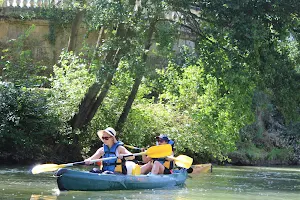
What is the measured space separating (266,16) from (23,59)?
9.20 meters

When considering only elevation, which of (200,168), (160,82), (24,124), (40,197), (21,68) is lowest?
(200,168)

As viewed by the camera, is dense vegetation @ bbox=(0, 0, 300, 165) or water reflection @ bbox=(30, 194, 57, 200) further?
dense vegetation @ bbox=(0, 0, 300, 165)

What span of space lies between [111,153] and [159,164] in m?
2.16

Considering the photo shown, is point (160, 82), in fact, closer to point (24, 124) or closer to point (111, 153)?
point (24, 124)

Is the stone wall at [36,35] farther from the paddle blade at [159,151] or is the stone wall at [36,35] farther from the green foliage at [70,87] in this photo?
the paddle blade at [159,151]

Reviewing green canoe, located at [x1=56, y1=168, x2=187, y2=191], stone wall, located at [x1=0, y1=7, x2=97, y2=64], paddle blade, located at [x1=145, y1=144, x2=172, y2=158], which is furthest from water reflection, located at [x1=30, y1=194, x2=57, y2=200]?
stone wall, located at [x1=0, y1=7, x2=97, y2=64]

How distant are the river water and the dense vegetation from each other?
2055 mm

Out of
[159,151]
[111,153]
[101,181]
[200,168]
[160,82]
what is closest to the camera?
[101,181]

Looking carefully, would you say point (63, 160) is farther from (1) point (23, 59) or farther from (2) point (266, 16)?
(2) point (266, 16)

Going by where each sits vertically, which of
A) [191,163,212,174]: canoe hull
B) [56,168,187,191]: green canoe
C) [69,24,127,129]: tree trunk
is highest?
[69,24,127,129]: tree trunk

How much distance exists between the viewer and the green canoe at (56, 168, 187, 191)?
13883mm

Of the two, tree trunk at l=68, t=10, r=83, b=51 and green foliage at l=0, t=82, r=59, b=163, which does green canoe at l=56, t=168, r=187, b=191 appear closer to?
green foliage at l=0, t=82, r=59, b=163

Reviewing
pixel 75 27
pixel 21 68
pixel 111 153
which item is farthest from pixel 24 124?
pixel 111 153

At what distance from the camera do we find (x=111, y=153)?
1491cm
